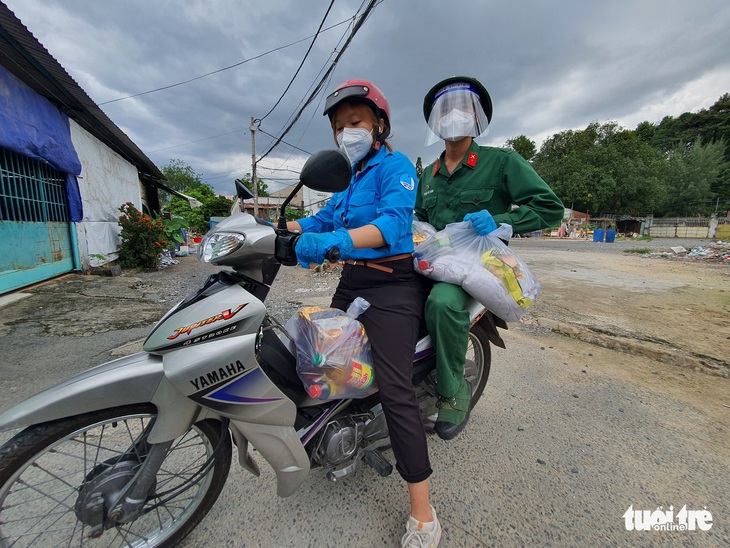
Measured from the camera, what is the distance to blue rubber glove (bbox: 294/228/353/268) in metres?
1.12

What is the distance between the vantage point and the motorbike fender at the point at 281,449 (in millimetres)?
1276

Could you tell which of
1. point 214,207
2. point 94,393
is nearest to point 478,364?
point 94,393

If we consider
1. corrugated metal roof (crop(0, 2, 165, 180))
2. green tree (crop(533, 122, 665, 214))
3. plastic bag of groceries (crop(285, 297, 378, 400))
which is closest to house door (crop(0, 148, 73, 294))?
corrugated metal roof (crop(0, 2, 165, 180))

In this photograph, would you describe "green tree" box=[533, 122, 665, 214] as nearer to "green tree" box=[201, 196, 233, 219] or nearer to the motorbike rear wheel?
"green tree" box=[201, 196, 233, 219]

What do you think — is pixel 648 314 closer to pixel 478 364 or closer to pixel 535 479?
pixel 478 364

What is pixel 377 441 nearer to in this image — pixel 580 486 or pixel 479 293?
pixel 479 293

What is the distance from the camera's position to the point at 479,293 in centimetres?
156

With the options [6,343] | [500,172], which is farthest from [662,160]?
[6,343]

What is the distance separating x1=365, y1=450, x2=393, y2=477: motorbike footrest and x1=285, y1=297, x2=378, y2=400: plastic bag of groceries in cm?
37

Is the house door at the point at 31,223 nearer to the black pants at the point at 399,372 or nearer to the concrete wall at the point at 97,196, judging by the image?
the concrete wall at the point at 97,196

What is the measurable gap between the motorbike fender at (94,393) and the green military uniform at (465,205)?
118 cm

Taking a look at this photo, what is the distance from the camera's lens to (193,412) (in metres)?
1.20

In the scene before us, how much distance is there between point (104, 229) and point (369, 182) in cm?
896

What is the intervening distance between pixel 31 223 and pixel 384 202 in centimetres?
706
